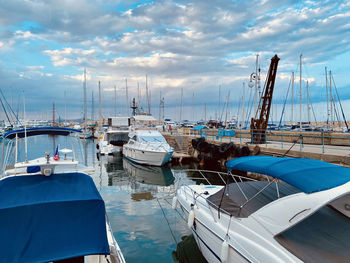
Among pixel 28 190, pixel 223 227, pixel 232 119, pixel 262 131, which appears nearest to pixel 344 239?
pixel 223 227

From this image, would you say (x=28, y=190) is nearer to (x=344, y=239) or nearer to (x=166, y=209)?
(x=344, y=239)

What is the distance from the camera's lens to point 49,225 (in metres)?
3.84

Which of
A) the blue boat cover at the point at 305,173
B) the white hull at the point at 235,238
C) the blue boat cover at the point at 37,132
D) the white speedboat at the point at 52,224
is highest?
the blue boat cover at the point at 37,132

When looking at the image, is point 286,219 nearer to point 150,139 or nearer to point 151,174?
point 151,174

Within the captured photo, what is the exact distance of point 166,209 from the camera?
35.2ft

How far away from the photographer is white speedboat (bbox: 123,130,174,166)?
2062 centimetres

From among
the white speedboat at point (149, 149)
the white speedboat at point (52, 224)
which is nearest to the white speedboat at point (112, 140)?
the white speedboat at point (149, 149)

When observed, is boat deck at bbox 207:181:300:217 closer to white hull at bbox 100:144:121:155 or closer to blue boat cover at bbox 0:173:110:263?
blue boat cover at bbox 0:173:110:263

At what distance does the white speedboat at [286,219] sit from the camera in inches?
156

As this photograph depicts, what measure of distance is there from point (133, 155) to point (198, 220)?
55.4ft

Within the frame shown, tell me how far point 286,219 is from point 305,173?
34.9 inches

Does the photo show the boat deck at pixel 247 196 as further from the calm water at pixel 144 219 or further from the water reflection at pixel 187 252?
the calm water at pixel 144 219

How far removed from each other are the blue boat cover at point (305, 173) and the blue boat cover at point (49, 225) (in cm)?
317

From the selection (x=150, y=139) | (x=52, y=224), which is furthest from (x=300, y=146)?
(x=52, y=224)
